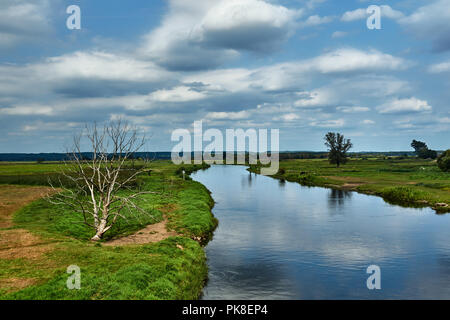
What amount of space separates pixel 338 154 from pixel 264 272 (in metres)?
132

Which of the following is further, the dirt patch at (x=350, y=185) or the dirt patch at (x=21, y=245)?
the dirt patch at (x=350, y=185)

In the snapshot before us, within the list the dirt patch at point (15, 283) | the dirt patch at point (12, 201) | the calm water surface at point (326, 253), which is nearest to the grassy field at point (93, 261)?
the dirt patch at point (15, 283)

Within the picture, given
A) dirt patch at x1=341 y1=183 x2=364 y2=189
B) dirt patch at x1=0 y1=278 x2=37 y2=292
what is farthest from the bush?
dirt patch at x1=0 y1=278 x2=37 y2=292

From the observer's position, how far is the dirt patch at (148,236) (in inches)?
1164

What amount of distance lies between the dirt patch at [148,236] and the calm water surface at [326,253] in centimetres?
468

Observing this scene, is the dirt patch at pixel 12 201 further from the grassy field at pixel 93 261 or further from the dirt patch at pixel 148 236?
the dirt patch at pixel 148 236

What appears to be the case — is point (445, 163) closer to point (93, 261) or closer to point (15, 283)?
point (93, 261)

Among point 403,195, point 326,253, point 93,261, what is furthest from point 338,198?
point 93,261

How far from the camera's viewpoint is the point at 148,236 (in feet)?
105

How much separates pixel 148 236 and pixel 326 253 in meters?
16.0

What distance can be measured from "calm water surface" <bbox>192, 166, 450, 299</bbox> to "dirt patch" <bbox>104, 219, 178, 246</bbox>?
4.68 metres

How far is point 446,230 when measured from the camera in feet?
126

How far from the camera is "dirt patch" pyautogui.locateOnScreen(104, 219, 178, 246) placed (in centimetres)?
2956
